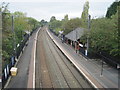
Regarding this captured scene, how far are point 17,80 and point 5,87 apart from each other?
2780 mm

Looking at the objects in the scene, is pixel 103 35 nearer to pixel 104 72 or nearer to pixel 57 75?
pixel 104 72

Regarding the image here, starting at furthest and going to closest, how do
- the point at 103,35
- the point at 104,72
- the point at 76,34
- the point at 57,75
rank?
the point at 76,34, the point at 103,35, the point at 104,72, the point at 57,75

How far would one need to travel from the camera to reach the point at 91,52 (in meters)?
41.2

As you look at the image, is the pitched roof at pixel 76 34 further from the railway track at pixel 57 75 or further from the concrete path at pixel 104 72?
the concrete path at pixel 104 72

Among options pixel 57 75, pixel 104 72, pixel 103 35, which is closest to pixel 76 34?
pixel 103 35

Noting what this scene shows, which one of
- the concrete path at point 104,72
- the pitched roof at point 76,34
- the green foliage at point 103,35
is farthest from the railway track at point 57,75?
the pitched roof at point 76,34

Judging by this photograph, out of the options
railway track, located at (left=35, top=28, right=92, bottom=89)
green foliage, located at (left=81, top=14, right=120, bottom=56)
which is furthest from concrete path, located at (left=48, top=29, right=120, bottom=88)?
green foliage, located at (left=81, top=14, right=120, bottom=56)

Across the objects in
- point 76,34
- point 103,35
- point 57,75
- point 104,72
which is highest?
point 103,35

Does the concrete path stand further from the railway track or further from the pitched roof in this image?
the pitched roof

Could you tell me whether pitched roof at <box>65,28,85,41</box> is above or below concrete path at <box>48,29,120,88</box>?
above

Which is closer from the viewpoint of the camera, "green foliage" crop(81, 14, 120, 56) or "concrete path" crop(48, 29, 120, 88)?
"concrete path" crop(48, 29, 120, 88)

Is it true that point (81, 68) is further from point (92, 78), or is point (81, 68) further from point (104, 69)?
point (92, 78)

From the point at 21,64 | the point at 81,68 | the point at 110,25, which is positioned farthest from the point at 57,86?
the point at 110,25

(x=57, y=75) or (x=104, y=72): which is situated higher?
(x=104, y=72)
